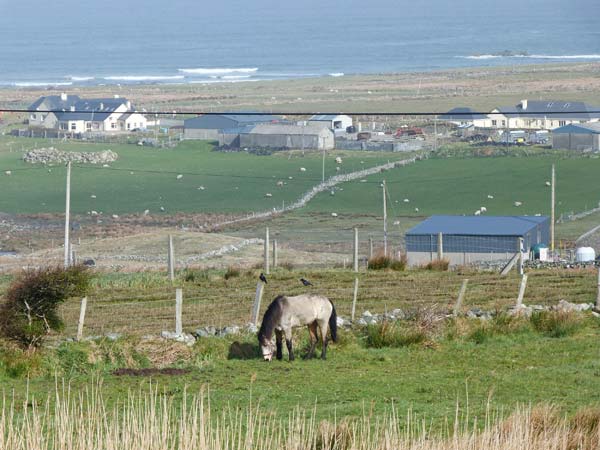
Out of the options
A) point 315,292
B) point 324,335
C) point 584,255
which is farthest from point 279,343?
point 584,255

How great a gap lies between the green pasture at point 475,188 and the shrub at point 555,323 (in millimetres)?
40475

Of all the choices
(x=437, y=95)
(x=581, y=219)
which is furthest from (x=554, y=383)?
(x=437, y=95)

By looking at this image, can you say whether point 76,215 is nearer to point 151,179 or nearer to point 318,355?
point 151,179

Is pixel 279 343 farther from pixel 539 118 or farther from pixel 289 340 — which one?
pixel 539 118

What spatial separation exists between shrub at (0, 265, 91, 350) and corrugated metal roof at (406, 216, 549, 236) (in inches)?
926

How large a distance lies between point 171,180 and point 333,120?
27.7m

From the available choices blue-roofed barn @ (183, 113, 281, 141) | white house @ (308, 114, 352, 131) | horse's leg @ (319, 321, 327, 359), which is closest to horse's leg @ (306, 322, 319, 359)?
horse's leg @ (319, 321, 327, 359)

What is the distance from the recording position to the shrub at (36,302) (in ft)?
56.3

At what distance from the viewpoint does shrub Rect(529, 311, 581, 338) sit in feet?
62.4

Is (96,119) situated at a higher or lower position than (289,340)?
higher

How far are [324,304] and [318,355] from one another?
0.87 meters

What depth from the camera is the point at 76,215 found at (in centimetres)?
6438

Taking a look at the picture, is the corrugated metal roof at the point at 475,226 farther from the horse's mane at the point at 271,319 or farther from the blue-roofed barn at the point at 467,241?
the horse's mane at the point at 271,319

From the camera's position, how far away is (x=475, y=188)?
69.6m
